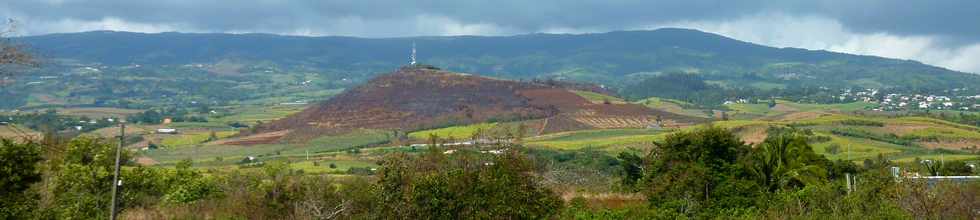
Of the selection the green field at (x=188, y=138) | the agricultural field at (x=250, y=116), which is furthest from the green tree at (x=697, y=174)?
the agricultural field at (x=250, y=116)

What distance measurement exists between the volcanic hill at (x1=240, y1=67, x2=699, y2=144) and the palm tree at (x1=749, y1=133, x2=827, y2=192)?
6048 centimetres

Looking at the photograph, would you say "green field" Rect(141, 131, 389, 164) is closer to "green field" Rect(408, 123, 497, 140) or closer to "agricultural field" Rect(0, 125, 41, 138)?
"green field" Rect(408, 123, 497, 140)

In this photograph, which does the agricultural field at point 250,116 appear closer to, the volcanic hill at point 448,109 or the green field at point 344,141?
the volcanic hill at point 448,109

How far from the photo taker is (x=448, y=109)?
121500mm

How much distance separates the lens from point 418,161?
35.3 meters

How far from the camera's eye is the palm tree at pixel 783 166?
48438 mm

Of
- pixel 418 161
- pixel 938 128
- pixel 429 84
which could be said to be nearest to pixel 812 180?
pixel 418 161

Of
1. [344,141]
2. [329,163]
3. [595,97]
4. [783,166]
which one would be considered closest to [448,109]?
[344,141]

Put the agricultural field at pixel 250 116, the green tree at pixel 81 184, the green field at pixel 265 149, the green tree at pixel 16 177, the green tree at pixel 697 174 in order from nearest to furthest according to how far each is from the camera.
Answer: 1. the green tree at pixel 16 177
2. the green tree at pixel 81 184
3. the green tree at pixel 697 174
4. the green field at pixel 265 149
5. the agricultural field at pixel 250 116

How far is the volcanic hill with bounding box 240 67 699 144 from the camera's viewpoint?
382ft

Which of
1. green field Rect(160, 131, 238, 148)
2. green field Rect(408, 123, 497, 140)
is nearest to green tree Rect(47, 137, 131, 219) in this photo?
green field Rect(408, 123, 497, 140)

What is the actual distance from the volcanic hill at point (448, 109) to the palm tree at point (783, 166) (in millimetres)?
60484

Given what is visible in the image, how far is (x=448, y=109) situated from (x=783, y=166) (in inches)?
2912

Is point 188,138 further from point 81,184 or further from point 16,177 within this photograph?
point 16,177
